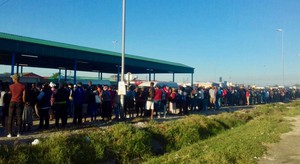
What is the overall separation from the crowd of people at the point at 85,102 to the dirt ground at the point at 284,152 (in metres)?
6.61

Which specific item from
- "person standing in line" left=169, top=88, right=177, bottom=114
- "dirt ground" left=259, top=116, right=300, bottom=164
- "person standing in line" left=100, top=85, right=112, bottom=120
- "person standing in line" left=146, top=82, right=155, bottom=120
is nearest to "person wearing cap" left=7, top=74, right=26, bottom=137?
"person standing in line" left=100, top=85, right=112, bottom=120

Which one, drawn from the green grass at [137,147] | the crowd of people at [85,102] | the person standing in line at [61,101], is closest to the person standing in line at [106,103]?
the crowd of people at [85,102]

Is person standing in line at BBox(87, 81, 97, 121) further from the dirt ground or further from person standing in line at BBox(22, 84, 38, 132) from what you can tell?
the dirt ground

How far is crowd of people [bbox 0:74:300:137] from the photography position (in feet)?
30.0

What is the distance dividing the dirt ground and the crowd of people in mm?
6606

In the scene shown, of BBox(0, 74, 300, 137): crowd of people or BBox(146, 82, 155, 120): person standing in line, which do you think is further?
BBox(146, 82, 155, 120): person standing in line

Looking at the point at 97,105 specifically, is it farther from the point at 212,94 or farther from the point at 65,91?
the point at 212,94

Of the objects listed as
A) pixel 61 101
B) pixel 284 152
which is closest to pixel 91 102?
pixel 61 101

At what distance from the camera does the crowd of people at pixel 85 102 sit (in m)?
9.14

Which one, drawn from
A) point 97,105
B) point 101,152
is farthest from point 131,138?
point 97,105

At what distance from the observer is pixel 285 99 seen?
43.0m

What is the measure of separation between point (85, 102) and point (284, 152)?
7.95m

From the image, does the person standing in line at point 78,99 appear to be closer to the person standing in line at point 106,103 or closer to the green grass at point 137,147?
the person standing in line at point 106,103

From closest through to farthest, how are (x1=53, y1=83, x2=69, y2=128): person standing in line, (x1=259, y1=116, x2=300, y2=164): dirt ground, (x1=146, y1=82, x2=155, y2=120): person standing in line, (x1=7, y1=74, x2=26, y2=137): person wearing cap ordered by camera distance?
1. (x1=259, y1=116, x2=300, y2=164): dirt ground
2. (x1=7, y1=74, x2=26, y2=137): person wearing cap
3. (x1=53, y1=83, x2=69, y2=128): person standing in line
4. (x1=146, y1=82, x2=155, y2=120): person standing in line
